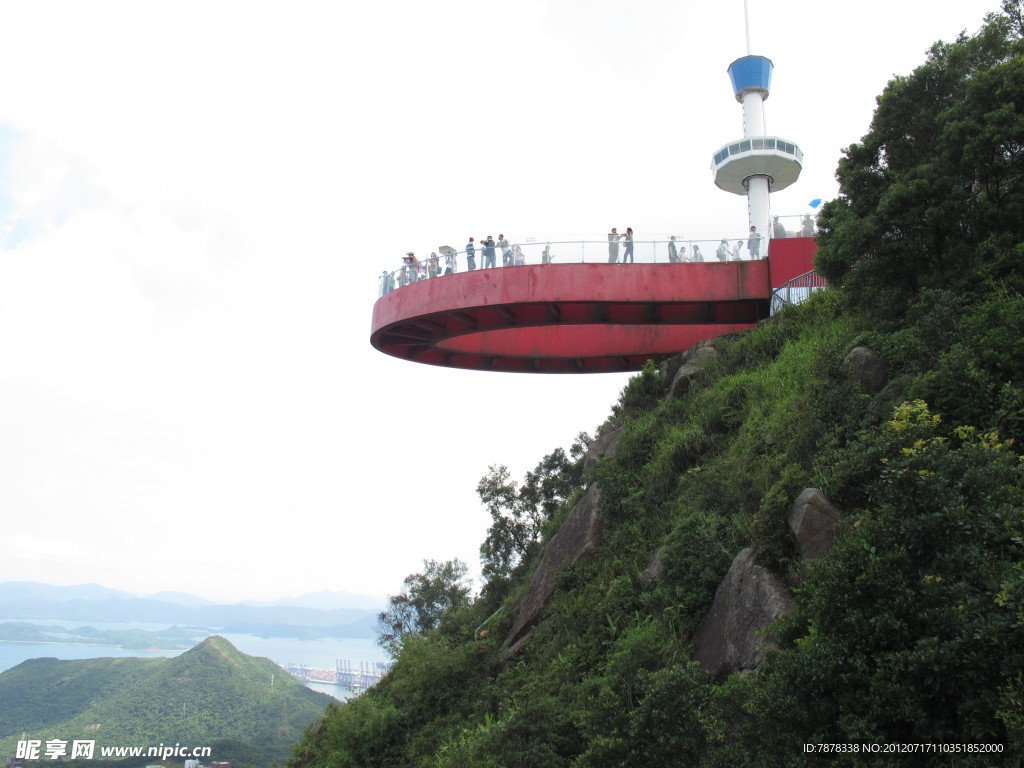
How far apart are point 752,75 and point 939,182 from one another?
2560cm

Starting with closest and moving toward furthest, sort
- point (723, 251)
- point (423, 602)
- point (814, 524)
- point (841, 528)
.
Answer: point (841, 528) < point (814, 524) < point (723, 251) < point (423, 602)

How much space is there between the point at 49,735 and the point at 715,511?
257 feet

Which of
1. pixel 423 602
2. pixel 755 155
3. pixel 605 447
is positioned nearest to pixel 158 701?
pixel 423 602

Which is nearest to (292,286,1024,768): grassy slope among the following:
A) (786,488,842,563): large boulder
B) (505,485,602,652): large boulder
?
(786,488,842,563): large boulder

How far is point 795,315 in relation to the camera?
15180 mm

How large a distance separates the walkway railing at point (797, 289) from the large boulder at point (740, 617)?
861 cm

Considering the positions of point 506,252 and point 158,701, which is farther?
point 158,701

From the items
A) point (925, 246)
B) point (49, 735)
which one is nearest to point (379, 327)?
point (925, 246)

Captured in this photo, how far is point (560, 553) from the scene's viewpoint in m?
14.8

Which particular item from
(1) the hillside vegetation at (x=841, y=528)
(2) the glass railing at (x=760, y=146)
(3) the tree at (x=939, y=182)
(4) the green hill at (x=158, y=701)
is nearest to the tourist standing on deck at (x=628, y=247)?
(1) the hillside vegetation at (x=841, y=528)

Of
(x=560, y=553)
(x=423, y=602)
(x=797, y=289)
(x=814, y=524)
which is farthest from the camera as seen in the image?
(x=423, y=602)

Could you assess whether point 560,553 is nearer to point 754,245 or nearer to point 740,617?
point 740,617

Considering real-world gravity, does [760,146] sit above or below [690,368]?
above

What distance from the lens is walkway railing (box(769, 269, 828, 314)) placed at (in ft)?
54.6
